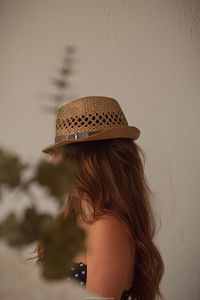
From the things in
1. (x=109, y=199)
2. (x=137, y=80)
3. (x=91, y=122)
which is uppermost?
(x=137, y=80)

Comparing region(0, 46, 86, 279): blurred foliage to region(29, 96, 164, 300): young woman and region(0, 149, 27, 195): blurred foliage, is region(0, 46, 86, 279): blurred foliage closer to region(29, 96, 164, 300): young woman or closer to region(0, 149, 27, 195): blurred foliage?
region(0, 149, 27, 195): blurred foliage

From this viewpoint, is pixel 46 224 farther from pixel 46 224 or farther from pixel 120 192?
pixel 120 192

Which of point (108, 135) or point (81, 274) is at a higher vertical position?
point (108, 135)

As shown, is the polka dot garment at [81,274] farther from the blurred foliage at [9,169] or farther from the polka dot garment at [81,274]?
the blurred foliage at [9,169]

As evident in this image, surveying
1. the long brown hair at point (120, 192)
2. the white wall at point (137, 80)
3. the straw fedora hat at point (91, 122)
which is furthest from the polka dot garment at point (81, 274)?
the white wall at point (137, 80)

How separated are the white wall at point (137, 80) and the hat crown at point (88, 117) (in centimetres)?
46

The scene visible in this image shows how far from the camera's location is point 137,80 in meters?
1.49

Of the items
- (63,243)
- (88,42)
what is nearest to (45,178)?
(63,243)

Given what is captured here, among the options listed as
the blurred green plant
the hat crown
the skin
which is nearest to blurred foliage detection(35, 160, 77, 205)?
the blurred green plant

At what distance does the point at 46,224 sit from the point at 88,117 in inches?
31.2

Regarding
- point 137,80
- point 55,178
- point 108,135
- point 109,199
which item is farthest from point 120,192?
point 55,178

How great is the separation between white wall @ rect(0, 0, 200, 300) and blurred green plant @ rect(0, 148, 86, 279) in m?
1.25

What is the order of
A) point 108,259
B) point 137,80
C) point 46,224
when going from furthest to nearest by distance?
point 137,80 < point 108,259 < point 46,224

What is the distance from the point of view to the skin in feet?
2.68
